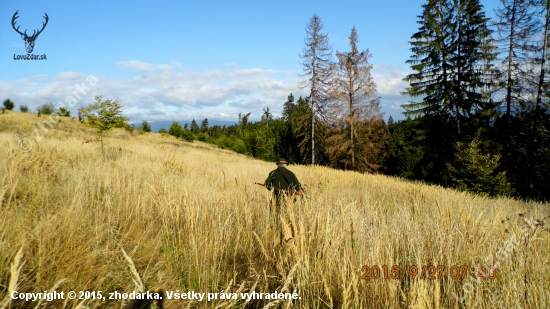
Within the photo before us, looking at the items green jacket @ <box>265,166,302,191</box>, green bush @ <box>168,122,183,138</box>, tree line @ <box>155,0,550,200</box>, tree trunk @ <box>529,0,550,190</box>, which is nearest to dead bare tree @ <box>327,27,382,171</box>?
tree line @ <box>155,0,550,200</box>

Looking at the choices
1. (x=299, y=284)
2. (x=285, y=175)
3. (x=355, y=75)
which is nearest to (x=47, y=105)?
(x=355, y=75)

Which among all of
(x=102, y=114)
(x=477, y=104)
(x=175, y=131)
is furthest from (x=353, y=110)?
(x=175, y=131)

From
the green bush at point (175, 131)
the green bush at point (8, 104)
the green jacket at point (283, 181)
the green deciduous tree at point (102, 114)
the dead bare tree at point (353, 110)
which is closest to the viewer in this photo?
the green jacket at point (283, 181)

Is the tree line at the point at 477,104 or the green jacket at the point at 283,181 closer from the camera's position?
the green jacket at the point at 283,181

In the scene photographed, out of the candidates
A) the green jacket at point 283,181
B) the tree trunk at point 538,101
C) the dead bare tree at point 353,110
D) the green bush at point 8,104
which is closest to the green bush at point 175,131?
the green bush at point 8,104

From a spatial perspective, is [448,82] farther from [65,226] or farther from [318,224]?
[65,226]

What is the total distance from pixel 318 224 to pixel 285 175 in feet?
9.19

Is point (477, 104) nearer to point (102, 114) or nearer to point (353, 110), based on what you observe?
point (353, 110)

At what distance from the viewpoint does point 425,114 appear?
18922 mm

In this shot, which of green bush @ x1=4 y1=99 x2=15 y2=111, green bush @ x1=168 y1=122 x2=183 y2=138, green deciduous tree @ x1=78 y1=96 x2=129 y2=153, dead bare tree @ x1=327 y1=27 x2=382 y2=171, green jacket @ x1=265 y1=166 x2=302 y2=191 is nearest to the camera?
green jacket @ x1=265 y1=166 x2=302 y2=191

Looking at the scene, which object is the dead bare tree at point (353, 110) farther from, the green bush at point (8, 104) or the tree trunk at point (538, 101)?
the green bush at point (8, 104)

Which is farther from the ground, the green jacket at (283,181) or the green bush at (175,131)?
the green bush at (175,131)

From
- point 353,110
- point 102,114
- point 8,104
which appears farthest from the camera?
point 8,104

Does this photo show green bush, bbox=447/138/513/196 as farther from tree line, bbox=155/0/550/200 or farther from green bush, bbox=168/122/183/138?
green bush, bbox=168/122/183/138
